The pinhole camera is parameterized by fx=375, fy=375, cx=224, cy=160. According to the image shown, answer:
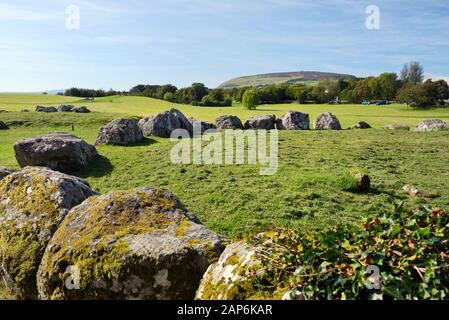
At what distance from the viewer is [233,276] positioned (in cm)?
424

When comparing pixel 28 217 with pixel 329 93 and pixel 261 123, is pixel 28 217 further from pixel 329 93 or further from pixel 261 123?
pixel 329 93

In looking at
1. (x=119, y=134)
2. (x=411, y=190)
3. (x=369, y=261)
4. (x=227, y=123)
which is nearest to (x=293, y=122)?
(x=227, y=123)

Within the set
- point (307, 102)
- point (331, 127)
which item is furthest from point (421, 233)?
point (307, 102)

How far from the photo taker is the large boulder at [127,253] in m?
5.11

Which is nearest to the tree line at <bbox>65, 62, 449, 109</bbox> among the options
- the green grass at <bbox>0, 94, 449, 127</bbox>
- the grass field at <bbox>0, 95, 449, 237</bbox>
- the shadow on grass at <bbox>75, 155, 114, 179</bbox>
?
the green grass at <bbox>0, 94, 449, 127</bbox>

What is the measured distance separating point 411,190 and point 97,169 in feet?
50.7

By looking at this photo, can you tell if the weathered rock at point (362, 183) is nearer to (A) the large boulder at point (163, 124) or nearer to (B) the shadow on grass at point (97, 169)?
(B) the shadow on grass at point (97, 169)

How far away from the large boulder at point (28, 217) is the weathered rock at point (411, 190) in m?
12.9

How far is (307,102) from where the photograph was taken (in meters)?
105

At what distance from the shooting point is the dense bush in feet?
10.7

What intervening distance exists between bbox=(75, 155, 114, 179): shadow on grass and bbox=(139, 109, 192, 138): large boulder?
34.7 feet

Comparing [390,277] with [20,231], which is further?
[20,231]

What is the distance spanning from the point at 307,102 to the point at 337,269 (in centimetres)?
10481
